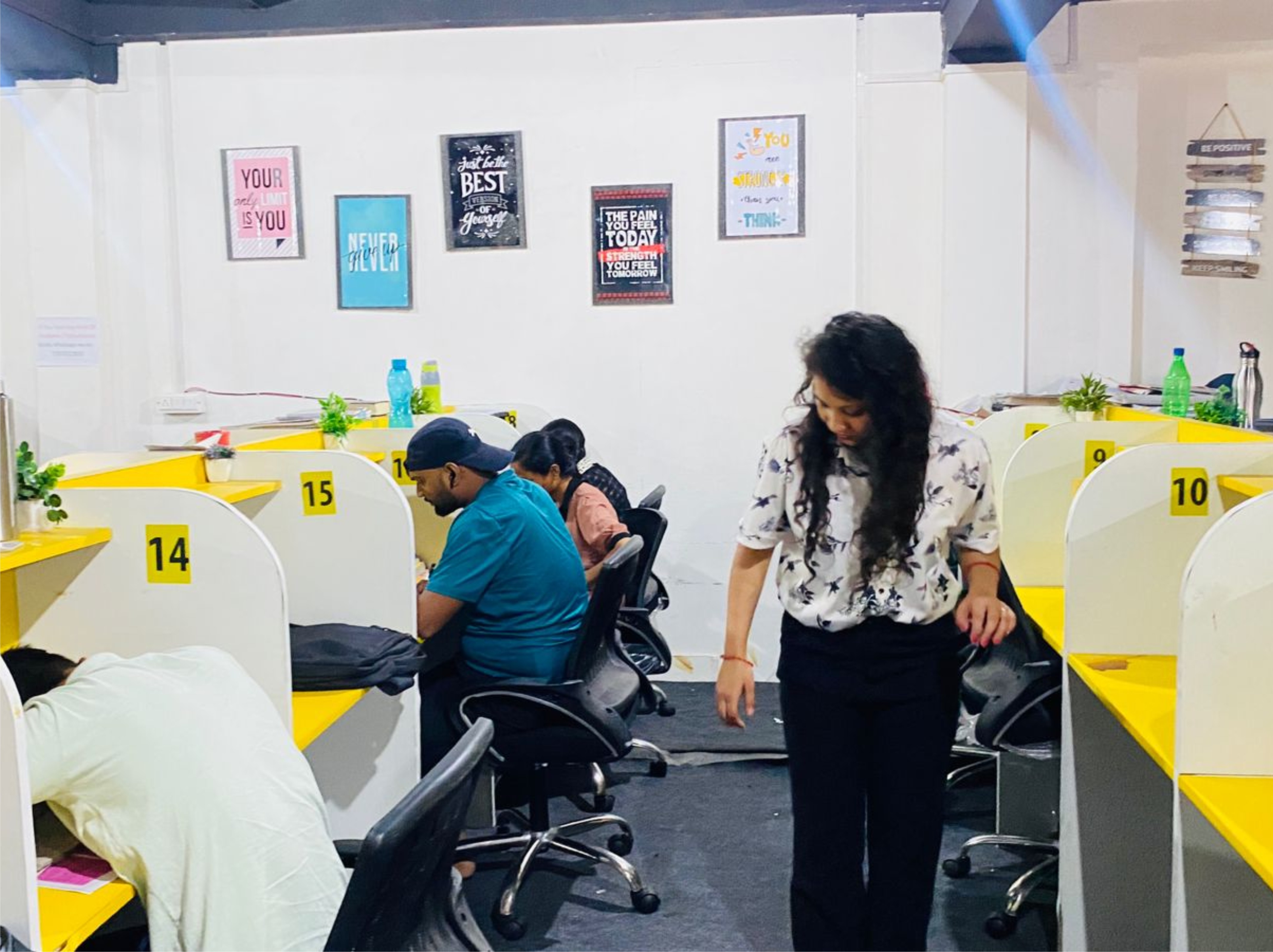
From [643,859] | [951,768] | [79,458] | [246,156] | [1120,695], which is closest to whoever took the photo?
[1120,695]

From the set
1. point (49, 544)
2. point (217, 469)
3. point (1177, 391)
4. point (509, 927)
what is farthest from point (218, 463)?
point (1177, 391)

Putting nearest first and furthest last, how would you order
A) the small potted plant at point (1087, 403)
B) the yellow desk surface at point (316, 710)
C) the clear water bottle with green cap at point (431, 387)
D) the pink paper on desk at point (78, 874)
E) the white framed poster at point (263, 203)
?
1. the pink paper on desk at point (78, 874)
2. the yellow desk surface at point (316, 710)
3. the small potted plant at point (1087, 403)
4. the clear water bottle with green cap at point (431, 387)
5. the white framed poster at point (263, 203)

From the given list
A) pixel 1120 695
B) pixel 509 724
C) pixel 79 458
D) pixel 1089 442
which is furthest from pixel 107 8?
pixel 1120 695

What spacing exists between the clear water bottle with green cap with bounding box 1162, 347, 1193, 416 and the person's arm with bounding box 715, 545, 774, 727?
197 centimetres

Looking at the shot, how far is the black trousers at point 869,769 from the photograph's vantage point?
1.96m

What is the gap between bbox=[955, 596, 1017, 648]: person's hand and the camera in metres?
2.00

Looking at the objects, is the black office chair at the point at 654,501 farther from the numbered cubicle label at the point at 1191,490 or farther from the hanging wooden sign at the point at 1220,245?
the hanging wooden sign at the point at 1220,245

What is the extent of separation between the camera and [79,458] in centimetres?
258

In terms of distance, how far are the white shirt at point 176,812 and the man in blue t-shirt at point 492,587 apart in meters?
1.19

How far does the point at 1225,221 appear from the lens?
15.1 ft

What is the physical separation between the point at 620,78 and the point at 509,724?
3045 mm

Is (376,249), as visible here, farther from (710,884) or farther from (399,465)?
(710,884)

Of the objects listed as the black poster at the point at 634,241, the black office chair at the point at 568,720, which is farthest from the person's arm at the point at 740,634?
the black poster at the point at 634,241

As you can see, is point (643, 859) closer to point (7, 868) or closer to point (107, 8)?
point (7, 868)
